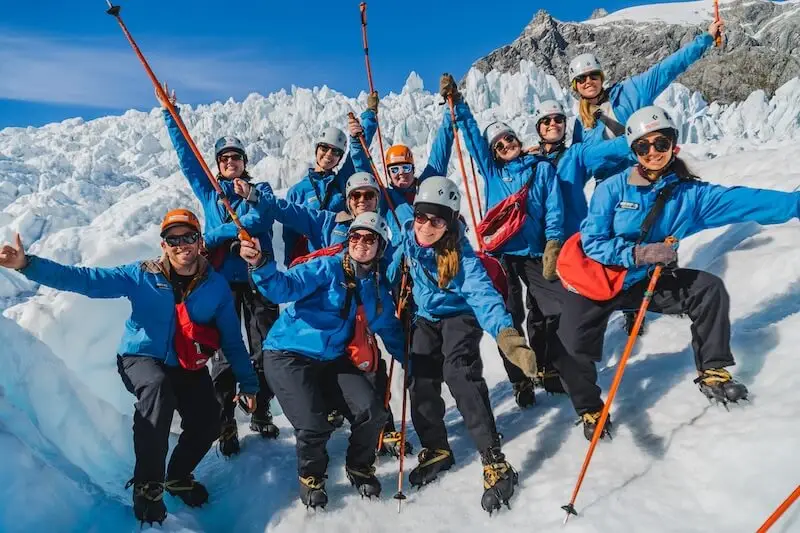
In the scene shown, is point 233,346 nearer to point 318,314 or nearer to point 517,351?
point 318,314

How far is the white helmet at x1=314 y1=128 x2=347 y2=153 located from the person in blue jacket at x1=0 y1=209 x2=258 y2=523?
156cm

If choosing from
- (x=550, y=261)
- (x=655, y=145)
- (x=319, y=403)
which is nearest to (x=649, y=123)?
(x=655, y=145)

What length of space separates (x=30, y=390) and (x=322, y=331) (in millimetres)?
2001

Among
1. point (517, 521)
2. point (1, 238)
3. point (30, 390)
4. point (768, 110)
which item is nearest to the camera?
point (517, 521)

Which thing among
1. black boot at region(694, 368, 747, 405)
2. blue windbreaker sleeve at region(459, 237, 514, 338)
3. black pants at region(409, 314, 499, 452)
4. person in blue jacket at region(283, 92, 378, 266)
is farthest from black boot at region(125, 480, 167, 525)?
black boot at region(694, 368, 747, 405)

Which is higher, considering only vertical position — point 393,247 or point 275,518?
point 393,247

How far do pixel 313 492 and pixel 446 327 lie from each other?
1.16 m

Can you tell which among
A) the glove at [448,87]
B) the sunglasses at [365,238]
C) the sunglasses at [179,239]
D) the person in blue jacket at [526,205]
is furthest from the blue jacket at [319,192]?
the sunglasses at [179,239]

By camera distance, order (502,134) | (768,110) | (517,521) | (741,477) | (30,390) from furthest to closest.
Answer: (768,110) < (502,134) < (30,390) < (517,521) < (741,477)

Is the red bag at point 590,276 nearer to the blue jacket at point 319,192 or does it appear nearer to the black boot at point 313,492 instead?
the black boot at point 313,492

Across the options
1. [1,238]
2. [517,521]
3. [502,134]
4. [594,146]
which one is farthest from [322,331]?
[1,238]

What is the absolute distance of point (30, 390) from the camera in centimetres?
355

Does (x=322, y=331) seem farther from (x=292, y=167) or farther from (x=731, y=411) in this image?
(x=292, y=167)

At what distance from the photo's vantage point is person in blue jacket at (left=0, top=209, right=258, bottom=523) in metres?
2.79
